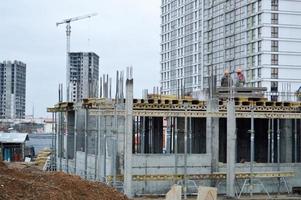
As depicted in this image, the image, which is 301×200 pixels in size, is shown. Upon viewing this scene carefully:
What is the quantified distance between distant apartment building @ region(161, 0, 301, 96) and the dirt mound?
26.2 metres

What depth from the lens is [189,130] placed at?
894 inches

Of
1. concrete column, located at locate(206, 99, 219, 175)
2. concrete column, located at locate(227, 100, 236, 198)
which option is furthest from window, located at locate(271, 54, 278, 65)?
concrete column, located at locate(227, 100, 236, 198)

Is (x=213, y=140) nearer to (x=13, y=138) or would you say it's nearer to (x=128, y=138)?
(x=128, y=138)

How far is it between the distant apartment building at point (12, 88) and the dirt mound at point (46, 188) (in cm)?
11573

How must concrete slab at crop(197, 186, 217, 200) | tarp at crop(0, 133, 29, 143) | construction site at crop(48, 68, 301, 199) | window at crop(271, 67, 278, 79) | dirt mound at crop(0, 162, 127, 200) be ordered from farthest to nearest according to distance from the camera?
1. window at crop(271, 67, 278, 79)
2. tarp at crop(0, 133, 29, 143)
3. construction site at crop(48, 68, 301, 199)
4. concrete slab at crop(197, 186, 217, 200)
5. dirt mound at crop(0, 162, 127, 200)

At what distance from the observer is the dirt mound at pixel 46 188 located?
10258 millimetres

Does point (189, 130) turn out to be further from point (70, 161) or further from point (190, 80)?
point (190, 80)

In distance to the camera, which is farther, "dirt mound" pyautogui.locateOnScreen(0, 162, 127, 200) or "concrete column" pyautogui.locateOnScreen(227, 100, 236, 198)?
"concrete column" pyautogui.locateOnScreen(227, 100, 236, 198)

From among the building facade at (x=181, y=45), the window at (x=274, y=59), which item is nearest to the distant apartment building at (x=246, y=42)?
the window at (x=274, y=59)

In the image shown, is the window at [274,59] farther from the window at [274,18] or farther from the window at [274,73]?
the window at [274,18]

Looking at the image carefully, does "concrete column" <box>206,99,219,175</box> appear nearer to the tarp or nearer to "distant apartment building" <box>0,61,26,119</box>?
the tarp

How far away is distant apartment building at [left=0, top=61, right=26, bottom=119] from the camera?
129 metres

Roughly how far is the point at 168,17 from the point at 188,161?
5390cm

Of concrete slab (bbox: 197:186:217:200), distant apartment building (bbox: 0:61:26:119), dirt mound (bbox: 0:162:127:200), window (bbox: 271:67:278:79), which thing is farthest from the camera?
distant apartment building (bbox: 0:61:26:119)
